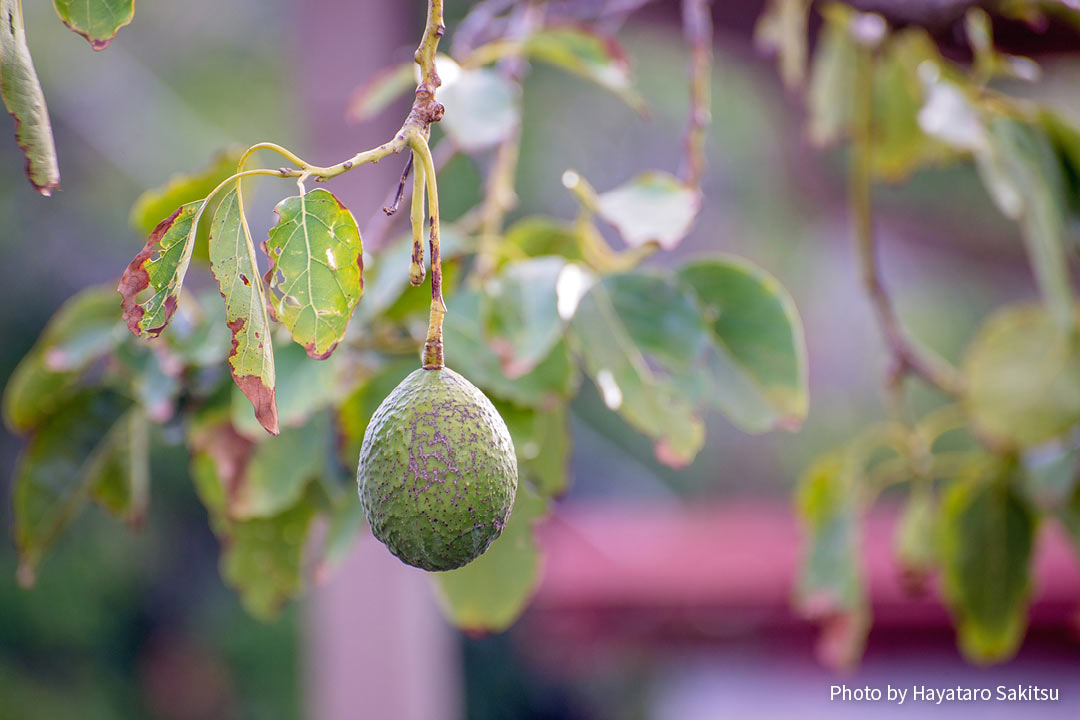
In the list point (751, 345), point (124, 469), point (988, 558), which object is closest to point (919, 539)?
point (988, 558)

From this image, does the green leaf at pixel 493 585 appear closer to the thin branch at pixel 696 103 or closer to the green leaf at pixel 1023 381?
the thin branch at pixel 696 103

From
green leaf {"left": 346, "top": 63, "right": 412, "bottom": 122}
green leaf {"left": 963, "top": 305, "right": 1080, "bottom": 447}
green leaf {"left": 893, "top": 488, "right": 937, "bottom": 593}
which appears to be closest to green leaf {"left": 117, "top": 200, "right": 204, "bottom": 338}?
green leaf {"left": 346, "top": 63, "right": 412, "bottom": 122}

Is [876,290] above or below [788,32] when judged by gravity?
below

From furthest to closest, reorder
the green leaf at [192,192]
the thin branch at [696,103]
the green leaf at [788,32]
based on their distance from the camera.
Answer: the green leaf at [788,32], the thin branch at [696,103], the green leaf at [192,192]

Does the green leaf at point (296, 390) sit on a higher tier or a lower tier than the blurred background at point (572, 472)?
higher

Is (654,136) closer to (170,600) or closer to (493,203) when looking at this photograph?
(170,600)

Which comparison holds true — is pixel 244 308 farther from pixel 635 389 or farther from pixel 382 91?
pixel 382 91

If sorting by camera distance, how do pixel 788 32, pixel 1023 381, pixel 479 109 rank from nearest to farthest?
pixel 479 109, pixel 1023 381, pixel 788 32

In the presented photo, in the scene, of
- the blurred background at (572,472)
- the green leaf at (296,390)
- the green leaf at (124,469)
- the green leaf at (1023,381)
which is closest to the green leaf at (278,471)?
the green leaf at (296,390)
